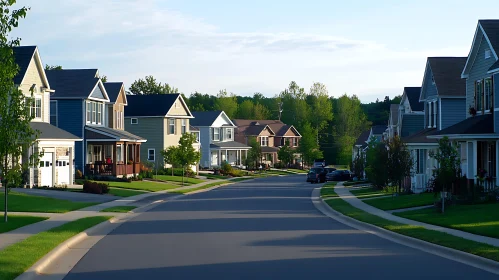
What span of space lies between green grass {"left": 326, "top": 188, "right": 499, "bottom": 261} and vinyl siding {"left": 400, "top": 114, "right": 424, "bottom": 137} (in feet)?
72.3

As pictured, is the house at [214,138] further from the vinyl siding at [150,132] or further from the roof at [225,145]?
the vinyl siding at [150,132]

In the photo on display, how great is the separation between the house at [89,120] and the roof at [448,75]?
2437 cm

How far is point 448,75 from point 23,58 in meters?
25.8

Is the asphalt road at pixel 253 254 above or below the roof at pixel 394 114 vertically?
below

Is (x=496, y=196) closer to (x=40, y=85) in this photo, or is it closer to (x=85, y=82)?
(x=40, y=85)

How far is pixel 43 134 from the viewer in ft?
140

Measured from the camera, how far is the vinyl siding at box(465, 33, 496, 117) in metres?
34.7

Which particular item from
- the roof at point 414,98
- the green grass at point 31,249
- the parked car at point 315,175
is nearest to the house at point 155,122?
the parked car at point 315,175

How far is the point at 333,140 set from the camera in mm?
129250

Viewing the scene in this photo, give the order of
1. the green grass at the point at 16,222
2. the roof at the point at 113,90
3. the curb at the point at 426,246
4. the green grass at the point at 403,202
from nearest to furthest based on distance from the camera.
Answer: the curb at the point at 426,246, the green grass at the point at 16,222, the green grass at the point at 403,202, the roof at the point at 113,90

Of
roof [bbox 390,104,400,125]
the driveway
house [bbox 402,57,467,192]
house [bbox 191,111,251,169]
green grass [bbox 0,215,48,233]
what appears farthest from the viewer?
house [bbox 191,111,251,169]

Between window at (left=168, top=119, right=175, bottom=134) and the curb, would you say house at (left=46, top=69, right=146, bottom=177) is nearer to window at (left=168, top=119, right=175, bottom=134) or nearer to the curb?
window at (left=168, top=119, right=175, bottom=134)

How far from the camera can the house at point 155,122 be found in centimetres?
6969

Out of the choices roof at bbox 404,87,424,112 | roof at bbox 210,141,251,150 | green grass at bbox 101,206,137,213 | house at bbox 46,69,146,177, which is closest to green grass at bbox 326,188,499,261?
green grass at bbox 101,206,137,213
